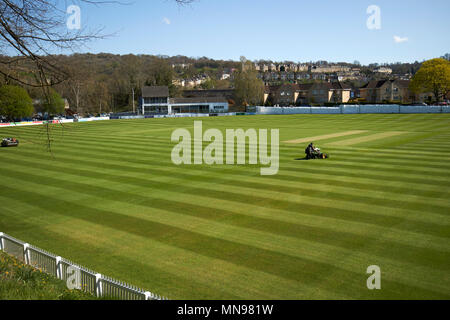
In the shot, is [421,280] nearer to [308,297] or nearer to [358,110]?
[308,297]

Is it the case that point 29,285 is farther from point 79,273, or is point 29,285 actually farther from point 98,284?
point 98,284

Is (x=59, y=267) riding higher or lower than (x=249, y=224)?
higher

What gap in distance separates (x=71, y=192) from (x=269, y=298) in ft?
48.1

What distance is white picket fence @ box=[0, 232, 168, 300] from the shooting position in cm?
799

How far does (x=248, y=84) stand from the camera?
12725 cm

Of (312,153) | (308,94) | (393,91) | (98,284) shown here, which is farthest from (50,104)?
(393,91)

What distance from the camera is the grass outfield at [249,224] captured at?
9906 millimetres

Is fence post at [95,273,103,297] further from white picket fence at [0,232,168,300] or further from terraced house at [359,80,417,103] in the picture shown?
terraced house at [359,80,417,103]

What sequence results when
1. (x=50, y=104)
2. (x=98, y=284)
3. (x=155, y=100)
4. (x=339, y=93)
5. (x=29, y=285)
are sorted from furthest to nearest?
(x=339, y=93)
(x=155, y=100)
(x=50, y=104)
(x=98, y=284)
(x=29, y=285)

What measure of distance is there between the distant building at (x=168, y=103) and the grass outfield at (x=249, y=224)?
9844 cm

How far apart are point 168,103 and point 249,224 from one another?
115 metres

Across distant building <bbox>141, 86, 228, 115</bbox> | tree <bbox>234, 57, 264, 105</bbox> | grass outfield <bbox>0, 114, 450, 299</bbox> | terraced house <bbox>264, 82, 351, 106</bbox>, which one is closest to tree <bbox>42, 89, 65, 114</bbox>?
grass outfield <bbox>0, 114, 450, 299</bbox>

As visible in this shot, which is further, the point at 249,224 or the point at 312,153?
the point at 312,153

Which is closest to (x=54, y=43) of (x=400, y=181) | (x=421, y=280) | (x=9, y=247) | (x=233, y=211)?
(x=9, y=247)
